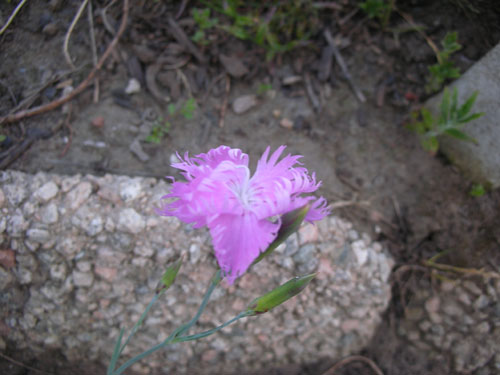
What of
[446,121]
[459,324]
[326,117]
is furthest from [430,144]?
[459,324]

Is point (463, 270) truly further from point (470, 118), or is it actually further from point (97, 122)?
point (97, 122)

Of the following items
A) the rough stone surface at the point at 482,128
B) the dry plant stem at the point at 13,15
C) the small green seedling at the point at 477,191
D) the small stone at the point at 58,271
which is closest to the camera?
the dry plant stem at the point at 13,15

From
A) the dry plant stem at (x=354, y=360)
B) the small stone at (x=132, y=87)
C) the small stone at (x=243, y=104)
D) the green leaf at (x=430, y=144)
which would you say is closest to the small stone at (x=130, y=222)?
the small stone at (x=132, y=87)

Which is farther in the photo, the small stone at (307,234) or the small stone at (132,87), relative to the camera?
the small stone at (132,87)

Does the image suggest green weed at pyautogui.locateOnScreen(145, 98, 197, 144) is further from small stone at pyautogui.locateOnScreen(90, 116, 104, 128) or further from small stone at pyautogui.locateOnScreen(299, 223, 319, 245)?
small stone at pyautogui.locateOnScreen(299, 223, 319, 245)

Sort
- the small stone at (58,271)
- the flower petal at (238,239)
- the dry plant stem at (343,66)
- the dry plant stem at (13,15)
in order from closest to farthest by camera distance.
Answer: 1. the flower petal at (238,239)
2. the dry plant stem at (13,15)
3. the small stone at (58,271)
4. the dry plant stem at (343,66)

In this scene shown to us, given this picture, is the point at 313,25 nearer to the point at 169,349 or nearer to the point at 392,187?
the point at 392,187

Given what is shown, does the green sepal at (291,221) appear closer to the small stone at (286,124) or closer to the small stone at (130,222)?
the small stone at (130,222)
